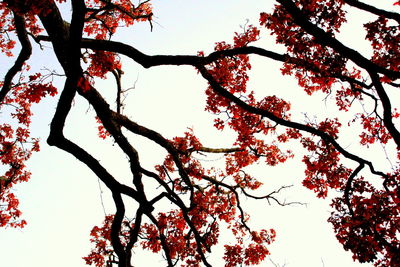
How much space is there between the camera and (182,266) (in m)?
9.26

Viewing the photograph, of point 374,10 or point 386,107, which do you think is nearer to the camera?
point 374,10

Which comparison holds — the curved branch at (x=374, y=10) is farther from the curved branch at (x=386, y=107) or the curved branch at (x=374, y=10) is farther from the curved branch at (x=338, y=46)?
the curved branch at (x=386, y=107)

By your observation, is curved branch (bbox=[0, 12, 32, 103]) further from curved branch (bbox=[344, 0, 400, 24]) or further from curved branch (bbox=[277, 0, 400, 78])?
curved branch (bbox=[344, 0, 400, 24])

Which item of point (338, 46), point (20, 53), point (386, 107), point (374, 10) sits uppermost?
point (20, 53)

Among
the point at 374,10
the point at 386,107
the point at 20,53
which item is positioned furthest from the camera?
the point at 20,53

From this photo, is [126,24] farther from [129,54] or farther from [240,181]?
[240,181]

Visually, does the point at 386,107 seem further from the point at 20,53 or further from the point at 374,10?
the point at 20,53

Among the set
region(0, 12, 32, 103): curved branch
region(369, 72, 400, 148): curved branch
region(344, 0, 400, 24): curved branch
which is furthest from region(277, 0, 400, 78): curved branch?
region(0, 12, 32, 103): curved branch

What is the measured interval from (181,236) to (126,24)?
8.23m

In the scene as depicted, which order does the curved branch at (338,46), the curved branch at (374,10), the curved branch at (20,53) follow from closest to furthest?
the curved branch at (374,10) → the curved branch at (338,46) → the curved branch at (20,53)

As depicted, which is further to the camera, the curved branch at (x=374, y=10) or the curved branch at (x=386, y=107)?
the curved branch at (x=386, y=107)

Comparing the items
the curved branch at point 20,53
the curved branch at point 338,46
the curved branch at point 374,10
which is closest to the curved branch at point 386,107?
the curved branch at point 338,46

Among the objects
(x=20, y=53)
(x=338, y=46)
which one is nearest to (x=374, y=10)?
(x=338, y=46)

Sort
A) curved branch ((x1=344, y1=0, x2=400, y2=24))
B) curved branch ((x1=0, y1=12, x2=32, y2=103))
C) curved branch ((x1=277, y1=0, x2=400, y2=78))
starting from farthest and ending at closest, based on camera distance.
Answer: curved branch ((x1=0, y1=12, x2=32, y2=103)), curved branch ((x1=277, y1=0, x2=400, y2=78)), curved branch ((x1=344, y1=0, x2=400, y2=24))
